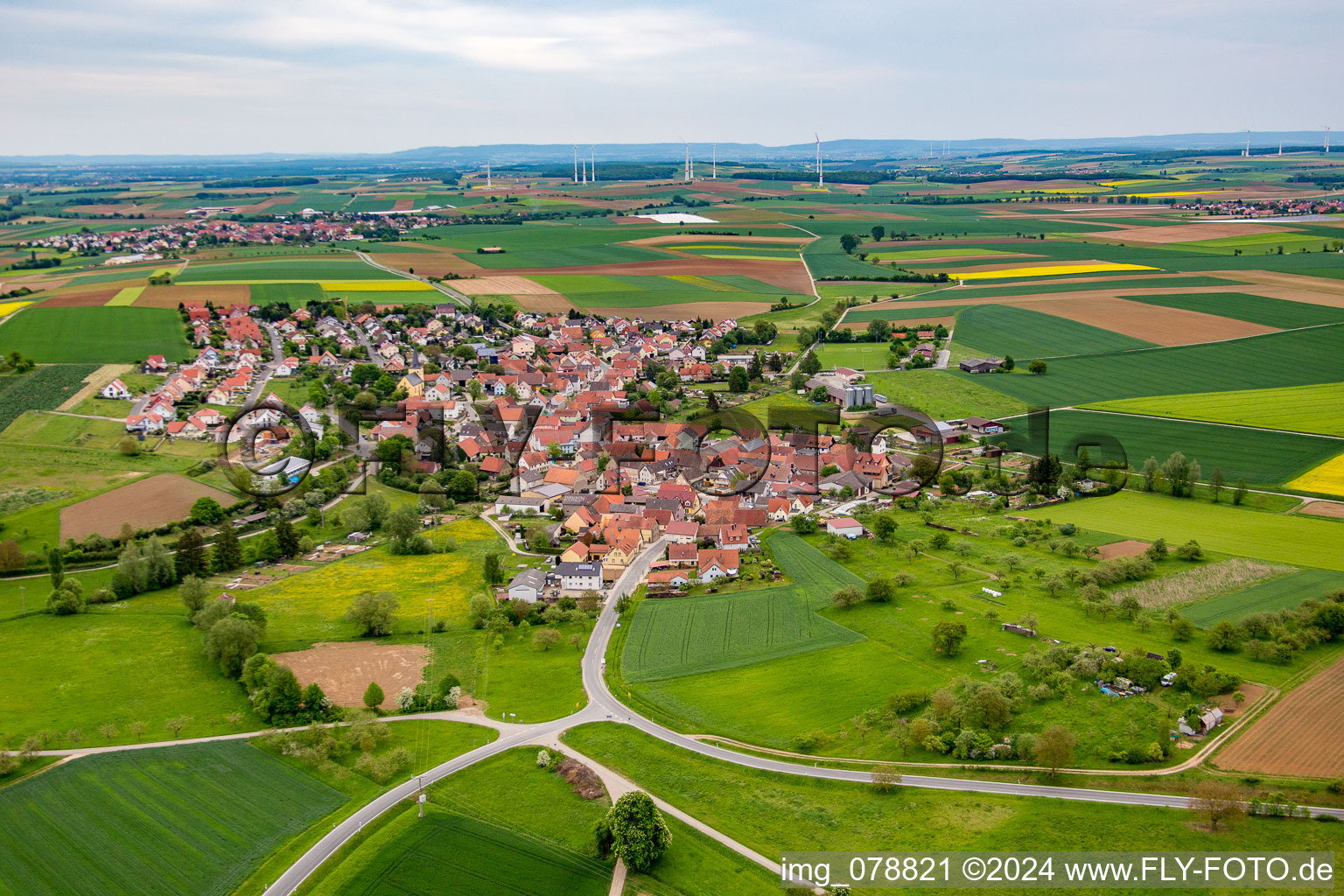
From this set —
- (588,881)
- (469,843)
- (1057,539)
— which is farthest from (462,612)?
(1057,539)

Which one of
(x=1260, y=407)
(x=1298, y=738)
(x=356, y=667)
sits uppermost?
(x=1260, y=407)

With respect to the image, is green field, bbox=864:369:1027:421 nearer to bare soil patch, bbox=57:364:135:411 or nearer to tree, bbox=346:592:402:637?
tree, bbox=346:592:402:637

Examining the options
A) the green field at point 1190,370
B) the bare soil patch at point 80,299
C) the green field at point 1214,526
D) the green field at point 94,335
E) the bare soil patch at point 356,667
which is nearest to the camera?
the bare soil patch at point 356,667

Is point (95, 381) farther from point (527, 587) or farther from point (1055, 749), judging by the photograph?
point (1055, 749)

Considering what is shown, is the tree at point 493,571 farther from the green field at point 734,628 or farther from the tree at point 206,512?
the tree at point 206,512

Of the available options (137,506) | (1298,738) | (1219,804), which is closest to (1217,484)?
(1298,738)

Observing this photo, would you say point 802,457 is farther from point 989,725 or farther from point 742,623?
point 989,725

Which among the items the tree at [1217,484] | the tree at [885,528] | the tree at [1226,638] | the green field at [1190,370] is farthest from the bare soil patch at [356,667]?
the green field at [1190,370]
